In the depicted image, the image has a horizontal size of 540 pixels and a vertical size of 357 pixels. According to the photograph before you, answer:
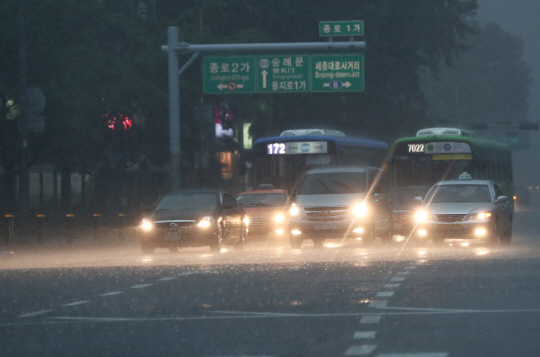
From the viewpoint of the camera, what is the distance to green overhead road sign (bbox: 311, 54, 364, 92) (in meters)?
35.4

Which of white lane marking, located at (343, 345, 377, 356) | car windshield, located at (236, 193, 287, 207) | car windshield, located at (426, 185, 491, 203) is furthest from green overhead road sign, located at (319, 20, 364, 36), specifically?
white lane marking, located at (343, 345, 377, 356)

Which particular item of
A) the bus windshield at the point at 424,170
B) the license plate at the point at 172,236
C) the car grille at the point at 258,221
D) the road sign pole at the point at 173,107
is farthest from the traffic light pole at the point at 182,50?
the license plate at the point at 172,236

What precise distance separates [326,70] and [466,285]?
22.7m

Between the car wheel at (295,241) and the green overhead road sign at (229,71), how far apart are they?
1102cm

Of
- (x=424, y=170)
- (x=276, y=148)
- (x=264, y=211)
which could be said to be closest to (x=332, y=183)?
(x=264, y=211)

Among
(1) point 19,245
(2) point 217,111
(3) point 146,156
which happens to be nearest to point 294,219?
(1) point 19,245

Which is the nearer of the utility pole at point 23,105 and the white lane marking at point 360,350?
the white lane marking at point 360,350

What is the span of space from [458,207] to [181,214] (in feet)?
20.7

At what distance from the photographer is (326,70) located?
35781 millimetres

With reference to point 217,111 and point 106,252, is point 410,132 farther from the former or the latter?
point 106,252

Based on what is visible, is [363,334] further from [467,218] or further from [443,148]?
[443,148]

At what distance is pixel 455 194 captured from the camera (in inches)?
1029

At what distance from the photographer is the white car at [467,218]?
78.8 feet

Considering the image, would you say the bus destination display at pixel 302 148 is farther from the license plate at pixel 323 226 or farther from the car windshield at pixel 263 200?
the license plate at pixel 323 226
